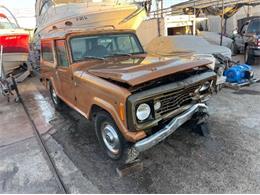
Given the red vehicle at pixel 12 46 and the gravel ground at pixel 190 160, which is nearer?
the gravel ground at pixel 190 160

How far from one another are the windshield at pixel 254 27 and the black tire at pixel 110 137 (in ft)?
28.9

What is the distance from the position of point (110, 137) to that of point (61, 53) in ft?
6.78

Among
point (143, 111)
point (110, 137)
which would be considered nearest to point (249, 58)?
point (110, 137)

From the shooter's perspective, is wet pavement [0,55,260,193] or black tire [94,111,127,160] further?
black tire [94,111,127,160]

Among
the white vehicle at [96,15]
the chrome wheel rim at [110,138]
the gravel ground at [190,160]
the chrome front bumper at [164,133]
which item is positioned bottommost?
the gravel ground at [190,160]

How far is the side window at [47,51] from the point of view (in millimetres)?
5155

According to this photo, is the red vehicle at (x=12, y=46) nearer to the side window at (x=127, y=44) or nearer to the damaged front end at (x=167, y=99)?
the side window at (x=127, y=44)

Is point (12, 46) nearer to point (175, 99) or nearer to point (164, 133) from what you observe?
point (175, 99)

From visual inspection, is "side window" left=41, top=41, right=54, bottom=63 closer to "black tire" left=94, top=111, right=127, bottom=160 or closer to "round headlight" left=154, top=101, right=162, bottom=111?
"black tire" left=94, top=111, right=127, bottom=160

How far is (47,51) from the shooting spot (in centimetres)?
549

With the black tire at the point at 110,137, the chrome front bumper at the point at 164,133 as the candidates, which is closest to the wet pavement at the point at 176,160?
the black tire at the point at 110,137

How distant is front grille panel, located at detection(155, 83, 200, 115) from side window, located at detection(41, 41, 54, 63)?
311cm

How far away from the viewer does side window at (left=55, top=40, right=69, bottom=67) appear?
430 centimetres

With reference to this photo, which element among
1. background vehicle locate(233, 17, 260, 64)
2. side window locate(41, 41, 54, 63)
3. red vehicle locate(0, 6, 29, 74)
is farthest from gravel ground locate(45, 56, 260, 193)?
red vehicle locate(0, 6, 29, 74)
